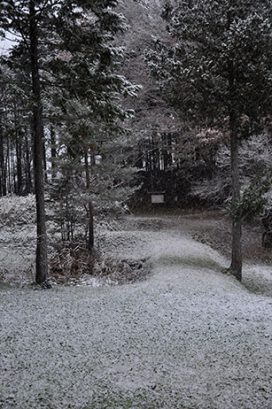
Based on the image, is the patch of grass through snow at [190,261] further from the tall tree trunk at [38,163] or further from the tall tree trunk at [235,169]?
the tall tree trunk at [38,163]

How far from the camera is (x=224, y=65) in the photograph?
941 centimetres

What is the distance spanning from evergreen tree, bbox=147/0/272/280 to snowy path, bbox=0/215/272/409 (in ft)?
12.6

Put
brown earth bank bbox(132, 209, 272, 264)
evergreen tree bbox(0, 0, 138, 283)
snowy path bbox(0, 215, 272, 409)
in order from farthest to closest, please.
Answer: brown earth bank bbox(132, 209, 272, 264) < evergreen tree bbox(0, 0, 138, 283) < snowy path bbox(0, 215, 272, 409)

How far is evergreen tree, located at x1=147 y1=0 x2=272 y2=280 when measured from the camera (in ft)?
29.8

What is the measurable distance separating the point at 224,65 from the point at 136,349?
7.30 m

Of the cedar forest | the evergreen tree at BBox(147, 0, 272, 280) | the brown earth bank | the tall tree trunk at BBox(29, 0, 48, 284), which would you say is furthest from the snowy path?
the brown earth bank

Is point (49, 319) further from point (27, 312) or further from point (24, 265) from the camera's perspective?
point (24, 265)

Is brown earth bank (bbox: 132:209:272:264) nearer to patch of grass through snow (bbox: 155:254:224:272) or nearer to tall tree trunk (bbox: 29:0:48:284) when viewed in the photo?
patch of grass through snow (bbox: 155:254:224:272)

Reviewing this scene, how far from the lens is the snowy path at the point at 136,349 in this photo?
10.0ft

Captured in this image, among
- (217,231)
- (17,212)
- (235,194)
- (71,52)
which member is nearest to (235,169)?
(235,194)

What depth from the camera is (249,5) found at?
948 centimetres

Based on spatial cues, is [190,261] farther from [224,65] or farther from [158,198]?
A: [158,198]

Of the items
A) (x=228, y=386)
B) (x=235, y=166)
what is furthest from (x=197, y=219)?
(x=228, y=386)

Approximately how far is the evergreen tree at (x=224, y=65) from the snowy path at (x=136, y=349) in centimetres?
384
